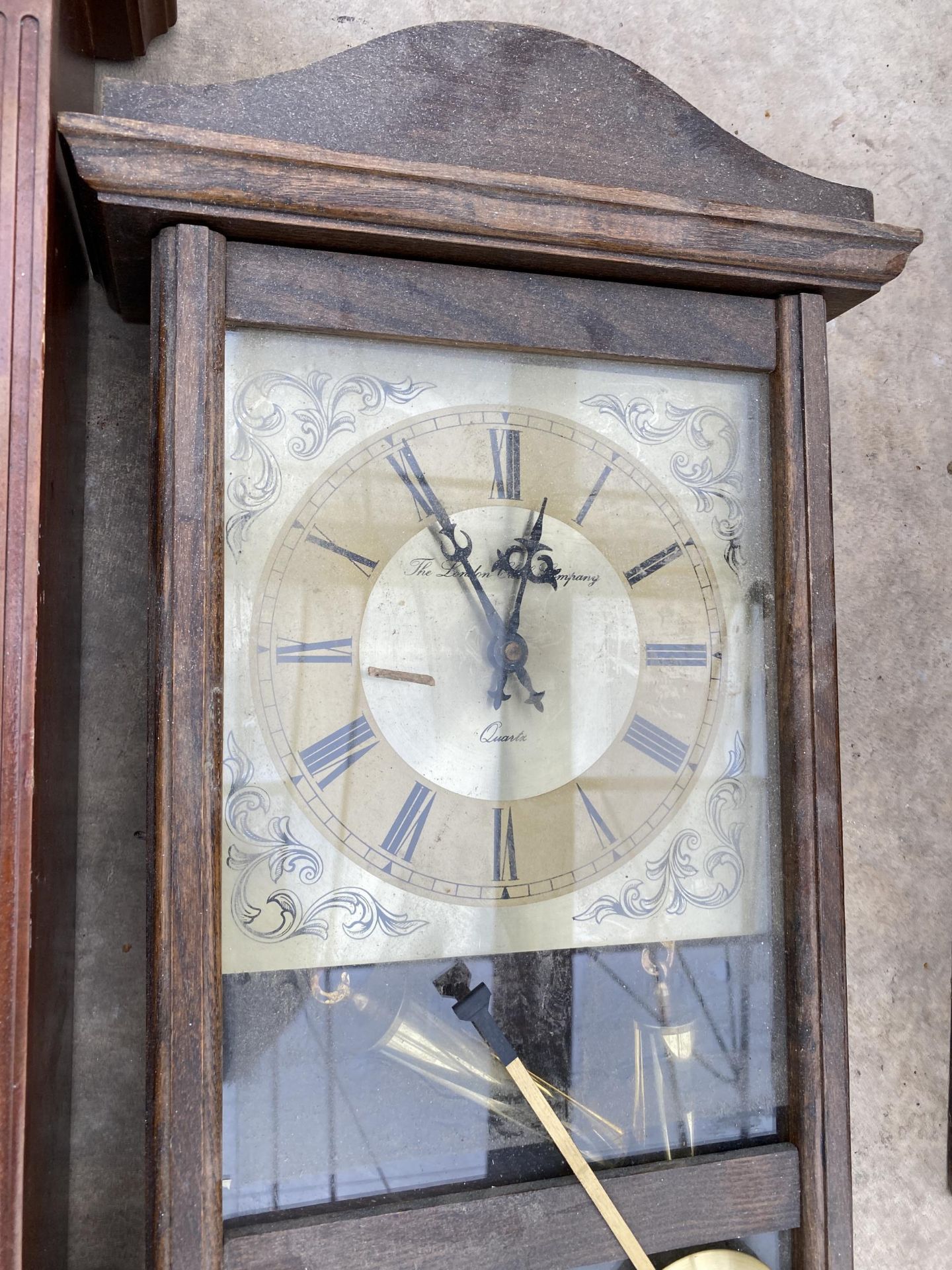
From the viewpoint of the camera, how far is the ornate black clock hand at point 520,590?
2.52 feet

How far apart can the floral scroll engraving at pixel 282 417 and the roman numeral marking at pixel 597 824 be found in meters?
0.33

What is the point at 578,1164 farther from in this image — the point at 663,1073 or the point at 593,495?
the point at 593,495

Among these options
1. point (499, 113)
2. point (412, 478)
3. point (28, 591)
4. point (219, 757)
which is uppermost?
point (499, 113)

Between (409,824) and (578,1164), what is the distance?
28 centimetres

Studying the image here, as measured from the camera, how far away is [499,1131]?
734 millimetres

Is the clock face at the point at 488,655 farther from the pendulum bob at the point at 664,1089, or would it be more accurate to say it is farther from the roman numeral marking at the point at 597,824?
the pendulum bob at the point at 664,1089

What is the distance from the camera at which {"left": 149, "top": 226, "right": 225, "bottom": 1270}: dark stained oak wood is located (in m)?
0.64

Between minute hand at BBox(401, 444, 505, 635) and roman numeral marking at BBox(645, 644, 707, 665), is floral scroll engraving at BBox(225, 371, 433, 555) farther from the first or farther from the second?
roman numeral marking at BBox(645, 644, 707, 665)

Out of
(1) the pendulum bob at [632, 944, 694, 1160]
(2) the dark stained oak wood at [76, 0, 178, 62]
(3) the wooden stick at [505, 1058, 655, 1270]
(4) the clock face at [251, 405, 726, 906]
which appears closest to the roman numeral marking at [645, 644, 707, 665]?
(4) the clock face at [251, 405, 726, 906]

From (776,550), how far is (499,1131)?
517 millimetres

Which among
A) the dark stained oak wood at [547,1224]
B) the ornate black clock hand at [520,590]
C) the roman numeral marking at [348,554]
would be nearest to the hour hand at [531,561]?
the ornate black clock hand at [520,590]

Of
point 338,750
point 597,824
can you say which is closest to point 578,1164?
point 597,824

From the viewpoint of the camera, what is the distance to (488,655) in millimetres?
767

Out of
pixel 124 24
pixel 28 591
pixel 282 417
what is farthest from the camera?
pixel 124 24
